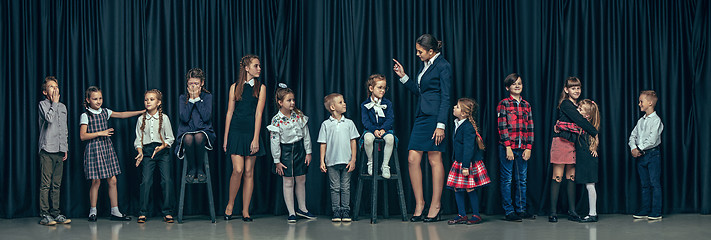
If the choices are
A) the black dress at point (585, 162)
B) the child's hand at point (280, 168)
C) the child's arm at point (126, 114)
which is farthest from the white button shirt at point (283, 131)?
the black dress at point (585, 162)

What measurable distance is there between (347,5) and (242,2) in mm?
848

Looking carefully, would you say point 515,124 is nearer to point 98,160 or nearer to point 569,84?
point 569,84

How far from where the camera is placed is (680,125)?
19.1 feet

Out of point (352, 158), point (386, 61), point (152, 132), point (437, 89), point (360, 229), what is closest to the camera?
point (360, 229)

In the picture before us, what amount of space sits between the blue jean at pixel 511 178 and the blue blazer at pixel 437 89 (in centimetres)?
58

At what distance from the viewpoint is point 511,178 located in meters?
5.32

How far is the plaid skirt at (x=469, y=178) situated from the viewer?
507cm

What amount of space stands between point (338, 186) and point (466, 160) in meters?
0.97

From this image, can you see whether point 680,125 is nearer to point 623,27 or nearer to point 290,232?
point 623,27

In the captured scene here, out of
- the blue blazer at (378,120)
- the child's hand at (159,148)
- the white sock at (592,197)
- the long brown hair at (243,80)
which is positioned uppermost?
Answer: the long brown hair at (243,80)

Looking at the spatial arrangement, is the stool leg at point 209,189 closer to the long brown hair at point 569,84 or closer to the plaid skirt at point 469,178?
the plaid skirt at point 469,178

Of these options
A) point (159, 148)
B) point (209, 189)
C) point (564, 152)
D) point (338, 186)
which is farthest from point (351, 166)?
point (564, 152)

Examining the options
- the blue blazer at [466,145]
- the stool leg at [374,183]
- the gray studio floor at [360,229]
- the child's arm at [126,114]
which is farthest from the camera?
the child's arm at [126,114]

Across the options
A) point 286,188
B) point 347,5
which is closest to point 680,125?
point 347,5
